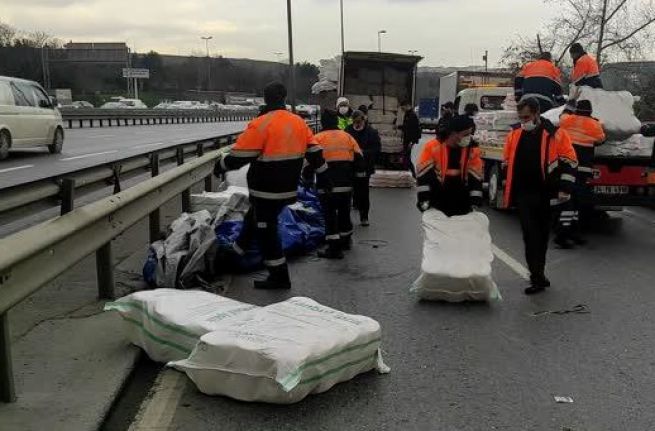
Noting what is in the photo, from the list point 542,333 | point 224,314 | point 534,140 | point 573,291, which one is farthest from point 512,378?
point 534,140

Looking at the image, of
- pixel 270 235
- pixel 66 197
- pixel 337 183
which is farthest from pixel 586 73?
pixel 66 197

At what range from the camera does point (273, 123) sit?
674 cm

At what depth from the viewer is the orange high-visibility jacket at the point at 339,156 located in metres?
8.98

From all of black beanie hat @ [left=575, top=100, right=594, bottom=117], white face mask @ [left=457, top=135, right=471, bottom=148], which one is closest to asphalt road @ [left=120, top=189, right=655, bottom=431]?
white face mask @ [left=457, top=135, right=471, bottom=148]

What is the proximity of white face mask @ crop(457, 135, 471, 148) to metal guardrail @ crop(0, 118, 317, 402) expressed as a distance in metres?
2.86

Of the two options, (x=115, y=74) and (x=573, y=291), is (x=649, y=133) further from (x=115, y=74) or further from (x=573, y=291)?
(x=115, y=74)

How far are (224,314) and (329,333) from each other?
789 millimetres

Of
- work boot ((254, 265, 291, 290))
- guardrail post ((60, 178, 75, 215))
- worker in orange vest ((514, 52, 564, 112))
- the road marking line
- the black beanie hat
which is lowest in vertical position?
work boot ((254, 265, 291, 290))

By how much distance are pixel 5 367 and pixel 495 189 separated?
9662 millimetres

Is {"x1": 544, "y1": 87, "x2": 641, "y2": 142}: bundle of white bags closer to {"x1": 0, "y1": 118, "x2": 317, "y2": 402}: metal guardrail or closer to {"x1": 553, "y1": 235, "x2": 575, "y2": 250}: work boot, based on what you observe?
{"x1": 553, "y1": 235, "x2": 575, "y2": 250}: work boot

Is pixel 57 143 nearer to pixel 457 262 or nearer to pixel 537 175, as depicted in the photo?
pixel 537 175

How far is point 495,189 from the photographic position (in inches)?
488

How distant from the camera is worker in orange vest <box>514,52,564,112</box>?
38.7 feet

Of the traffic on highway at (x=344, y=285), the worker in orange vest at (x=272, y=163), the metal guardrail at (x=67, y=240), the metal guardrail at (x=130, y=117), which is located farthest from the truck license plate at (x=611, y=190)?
the metal guardrail at (x=130, y=117)
